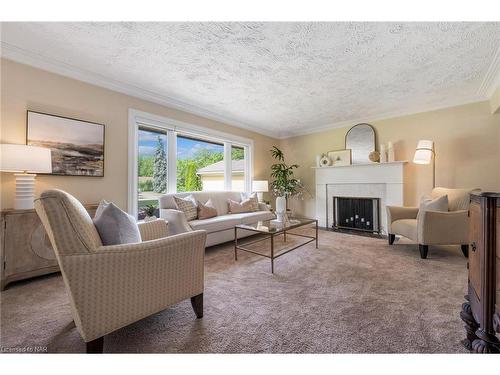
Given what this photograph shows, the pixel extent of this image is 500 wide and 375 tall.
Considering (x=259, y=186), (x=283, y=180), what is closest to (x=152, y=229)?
(x=259, y=186)

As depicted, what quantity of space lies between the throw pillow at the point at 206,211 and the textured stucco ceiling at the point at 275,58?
1719 mm

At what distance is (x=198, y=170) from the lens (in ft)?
13.9

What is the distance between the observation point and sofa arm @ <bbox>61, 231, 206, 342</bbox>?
42.6 inches

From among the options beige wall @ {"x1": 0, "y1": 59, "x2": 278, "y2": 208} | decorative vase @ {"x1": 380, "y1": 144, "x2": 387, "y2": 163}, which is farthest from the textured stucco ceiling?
decorative vase @ {"x1": 380, "y1": 144, "x2": 387, "y2": 163}

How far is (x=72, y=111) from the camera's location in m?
2.63

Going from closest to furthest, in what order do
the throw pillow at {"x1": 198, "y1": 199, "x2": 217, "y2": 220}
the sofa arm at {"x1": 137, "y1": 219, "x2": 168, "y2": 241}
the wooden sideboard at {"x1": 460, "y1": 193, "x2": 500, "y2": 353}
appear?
1. the wooden sideboard at {"x1": 460, "y1": 193, "x2": 500, "y2": 353}
2. the sofa arm at {"x1": 137, "y1": 219, "x2": 168, "y2": 241}
3. the throw pillow at {"x1": 198, "y1": 199, "x2": 217, "y2": 220}

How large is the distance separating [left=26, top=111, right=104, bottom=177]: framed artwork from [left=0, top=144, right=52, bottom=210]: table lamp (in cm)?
32

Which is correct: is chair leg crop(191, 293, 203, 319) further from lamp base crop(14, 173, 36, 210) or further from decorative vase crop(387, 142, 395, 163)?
decorative vase crop(387, 142, 395, 163)

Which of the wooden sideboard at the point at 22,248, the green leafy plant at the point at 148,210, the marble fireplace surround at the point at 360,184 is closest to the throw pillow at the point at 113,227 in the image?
the wooden sideboard at the point at 22,248

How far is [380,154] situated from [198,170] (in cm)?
354

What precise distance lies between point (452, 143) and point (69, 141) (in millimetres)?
5651

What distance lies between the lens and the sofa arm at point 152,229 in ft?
6.15

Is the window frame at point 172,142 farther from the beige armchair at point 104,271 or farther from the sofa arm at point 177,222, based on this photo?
Answer: the beige armchair at point 104,271
